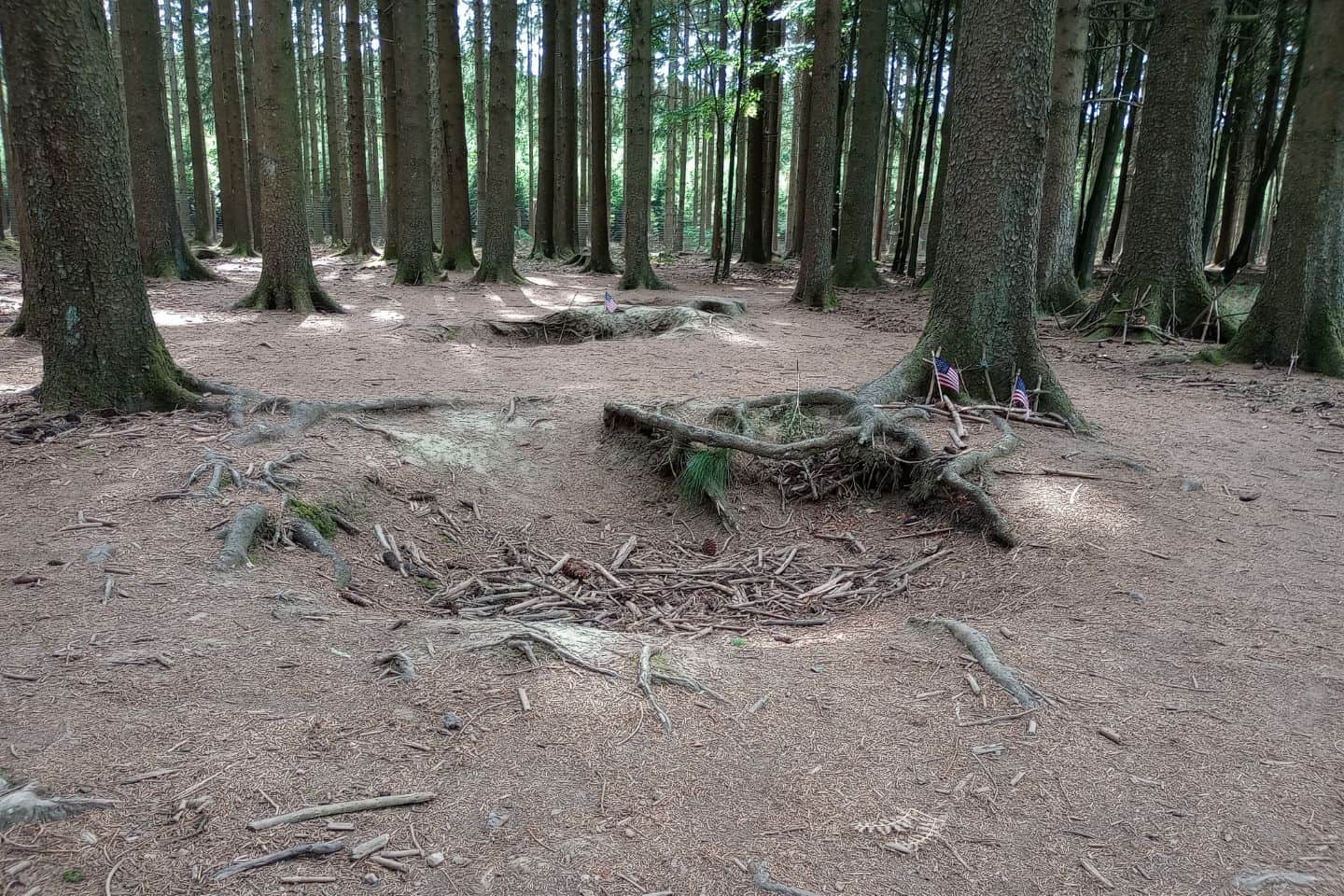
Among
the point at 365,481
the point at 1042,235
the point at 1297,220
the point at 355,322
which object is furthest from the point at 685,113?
the point at 365,481

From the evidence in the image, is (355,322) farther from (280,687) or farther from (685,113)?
(685,113)

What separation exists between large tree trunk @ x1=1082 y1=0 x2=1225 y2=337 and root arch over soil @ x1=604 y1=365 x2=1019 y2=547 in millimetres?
6422

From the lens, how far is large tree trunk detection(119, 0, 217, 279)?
13539 millimetres

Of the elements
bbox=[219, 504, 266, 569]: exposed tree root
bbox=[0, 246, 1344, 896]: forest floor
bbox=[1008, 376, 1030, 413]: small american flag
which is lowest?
bbox=[0, 246, 1344, 896]: forest floor

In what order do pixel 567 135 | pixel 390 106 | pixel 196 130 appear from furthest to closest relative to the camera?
pixel 196 130 → pixel 567 135 → pixel 390 106

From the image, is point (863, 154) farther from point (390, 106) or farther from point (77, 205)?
point (77, 205)

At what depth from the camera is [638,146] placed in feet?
47.6

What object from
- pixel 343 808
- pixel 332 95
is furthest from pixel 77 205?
pixel 332 95

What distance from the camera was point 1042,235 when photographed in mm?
12070

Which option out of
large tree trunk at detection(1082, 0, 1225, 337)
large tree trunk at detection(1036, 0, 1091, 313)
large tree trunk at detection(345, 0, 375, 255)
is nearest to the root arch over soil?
large tree trunk at detection(1082, 0, 1225, 337)

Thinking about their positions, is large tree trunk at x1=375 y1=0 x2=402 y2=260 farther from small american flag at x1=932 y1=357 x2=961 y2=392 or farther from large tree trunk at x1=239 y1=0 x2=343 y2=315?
small american flag at x1=932 y1=357 x2=961 y2=392

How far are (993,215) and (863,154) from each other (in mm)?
10750

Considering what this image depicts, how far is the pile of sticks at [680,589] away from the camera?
403 centimetres

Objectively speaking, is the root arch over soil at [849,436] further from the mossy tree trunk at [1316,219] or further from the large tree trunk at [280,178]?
the large tree trunk at [280,178]
